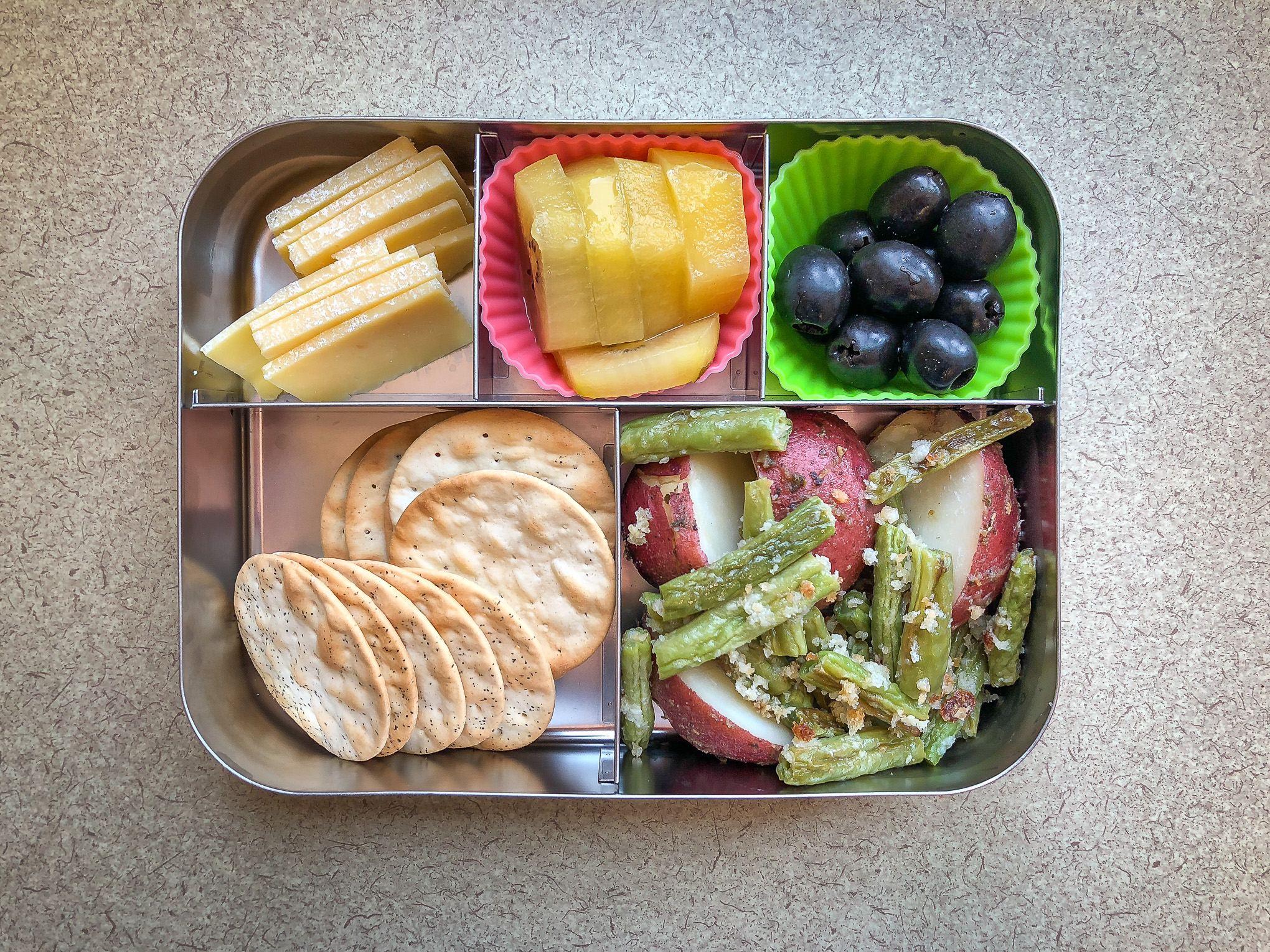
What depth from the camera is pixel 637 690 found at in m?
1.26

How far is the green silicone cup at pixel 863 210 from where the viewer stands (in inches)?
48.1

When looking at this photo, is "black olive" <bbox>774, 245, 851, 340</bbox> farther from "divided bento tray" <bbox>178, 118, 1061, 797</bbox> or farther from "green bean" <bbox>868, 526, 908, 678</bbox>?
"green bean" <bbox>868, 526, 908, 678</bbox>

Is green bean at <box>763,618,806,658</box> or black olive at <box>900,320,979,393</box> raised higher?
black olive at <box>900,320,979,393</box>

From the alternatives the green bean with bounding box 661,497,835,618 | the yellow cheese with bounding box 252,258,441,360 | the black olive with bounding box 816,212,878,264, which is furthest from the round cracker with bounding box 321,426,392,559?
the black olive with bounding box 816,212,878,264

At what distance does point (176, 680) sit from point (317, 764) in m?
0.33

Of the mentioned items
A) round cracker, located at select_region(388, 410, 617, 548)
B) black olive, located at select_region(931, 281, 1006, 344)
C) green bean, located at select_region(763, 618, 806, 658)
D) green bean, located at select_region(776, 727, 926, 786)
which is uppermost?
black olive, located at select_region(931, 281, 1006, 344)

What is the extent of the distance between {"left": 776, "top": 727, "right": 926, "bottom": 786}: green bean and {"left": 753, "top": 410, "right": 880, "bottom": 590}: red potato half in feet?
0.87

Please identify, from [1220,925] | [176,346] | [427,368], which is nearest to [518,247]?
[427,368]

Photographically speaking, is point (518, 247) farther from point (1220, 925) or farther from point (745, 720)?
point (1220, 925)

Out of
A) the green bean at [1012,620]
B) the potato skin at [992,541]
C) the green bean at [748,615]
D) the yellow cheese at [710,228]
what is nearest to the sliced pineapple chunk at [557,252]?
the yellow cheese at [710,228]

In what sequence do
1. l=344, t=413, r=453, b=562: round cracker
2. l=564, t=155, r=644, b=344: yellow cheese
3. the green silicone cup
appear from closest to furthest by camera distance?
l=564, t=155, r=644, b=344: yellow cheese < the green silicone cup < l=344, t=413, r=453, b=562: round cracker

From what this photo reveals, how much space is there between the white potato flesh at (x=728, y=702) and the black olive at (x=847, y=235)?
2.35 feet

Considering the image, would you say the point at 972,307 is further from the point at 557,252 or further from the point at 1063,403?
the point at 557,252

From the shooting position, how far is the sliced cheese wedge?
1.25 metres
